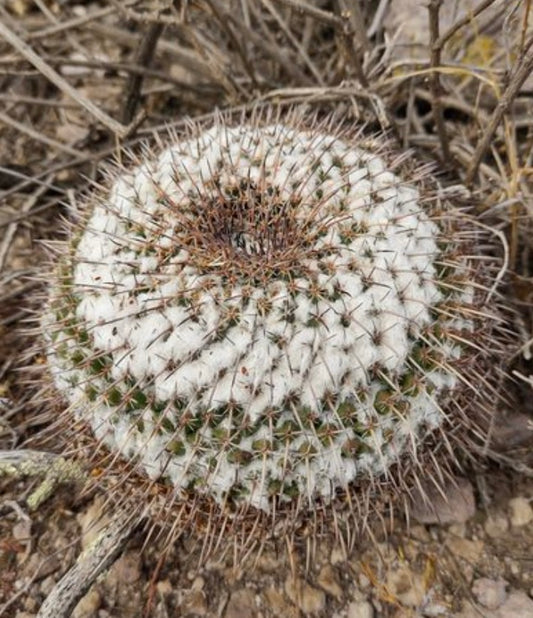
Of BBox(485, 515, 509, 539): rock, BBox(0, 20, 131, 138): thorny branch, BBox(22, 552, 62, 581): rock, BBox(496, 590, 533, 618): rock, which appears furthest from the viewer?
BBox(0, 20, 131, 138): thorny branch

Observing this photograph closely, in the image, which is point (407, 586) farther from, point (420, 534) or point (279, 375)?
point (279, 375)

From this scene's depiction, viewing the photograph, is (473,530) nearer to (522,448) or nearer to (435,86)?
(522,448)

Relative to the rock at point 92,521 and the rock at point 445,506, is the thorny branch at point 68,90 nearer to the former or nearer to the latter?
the rock at point 92,521

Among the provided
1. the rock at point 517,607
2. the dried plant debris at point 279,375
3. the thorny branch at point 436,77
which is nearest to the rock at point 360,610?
the dried plant debris at point 279,375

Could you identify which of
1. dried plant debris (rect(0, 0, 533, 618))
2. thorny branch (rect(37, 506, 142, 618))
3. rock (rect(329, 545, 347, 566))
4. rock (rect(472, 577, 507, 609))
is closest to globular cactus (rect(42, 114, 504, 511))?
dried plant debris (rect(0, 0, 533, 618))

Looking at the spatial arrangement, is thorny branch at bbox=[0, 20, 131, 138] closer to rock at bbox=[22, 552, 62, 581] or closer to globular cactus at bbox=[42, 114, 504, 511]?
globular cactus at bbox=[42, 114, 504, 511]

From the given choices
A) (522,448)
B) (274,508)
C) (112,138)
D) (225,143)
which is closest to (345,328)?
(274,508)
